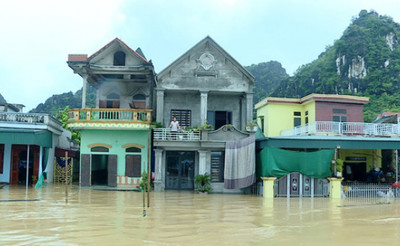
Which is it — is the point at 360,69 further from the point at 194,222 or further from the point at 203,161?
the point at 194,222

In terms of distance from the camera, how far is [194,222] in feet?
39.5

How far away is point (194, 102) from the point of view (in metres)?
25.1

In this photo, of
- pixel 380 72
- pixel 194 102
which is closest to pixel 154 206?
pixel 194 102

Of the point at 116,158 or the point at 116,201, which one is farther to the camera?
the point at 116,158

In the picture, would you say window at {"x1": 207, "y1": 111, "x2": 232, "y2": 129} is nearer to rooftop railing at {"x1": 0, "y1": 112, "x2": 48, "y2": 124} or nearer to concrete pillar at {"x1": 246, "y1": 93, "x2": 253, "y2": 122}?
concrete pillar at {"x1": 246, "y1": 93, "x2": 253, "y2": 122}

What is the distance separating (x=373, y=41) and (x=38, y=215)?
64.7 meters

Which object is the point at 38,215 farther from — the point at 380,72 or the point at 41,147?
the point at 380,72

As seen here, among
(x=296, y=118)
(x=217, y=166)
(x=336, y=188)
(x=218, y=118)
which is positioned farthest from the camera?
(x=296, y=118)

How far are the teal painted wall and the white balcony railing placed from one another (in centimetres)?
164

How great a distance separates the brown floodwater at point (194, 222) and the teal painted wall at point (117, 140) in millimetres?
5722

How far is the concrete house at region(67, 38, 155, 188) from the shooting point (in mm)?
22891

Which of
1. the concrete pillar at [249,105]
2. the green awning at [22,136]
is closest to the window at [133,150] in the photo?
the green awning at [22,136]

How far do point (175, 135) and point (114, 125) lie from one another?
11.7ft

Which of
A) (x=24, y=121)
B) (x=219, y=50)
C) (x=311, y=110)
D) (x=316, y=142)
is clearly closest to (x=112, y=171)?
(x=24, y=121)
